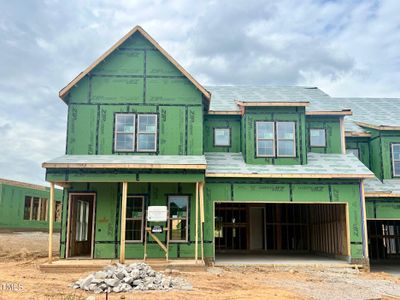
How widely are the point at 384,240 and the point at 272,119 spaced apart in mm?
8795

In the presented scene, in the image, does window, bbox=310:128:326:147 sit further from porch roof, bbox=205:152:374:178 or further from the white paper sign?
the white paper sign

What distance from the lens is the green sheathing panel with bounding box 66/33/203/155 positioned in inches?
677

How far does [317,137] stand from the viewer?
19438 millimetres

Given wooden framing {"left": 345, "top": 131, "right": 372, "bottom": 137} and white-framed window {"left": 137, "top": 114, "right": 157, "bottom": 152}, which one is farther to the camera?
wooden framing {"left": 345, "top": 131, "right": 372, "bottom": 137}

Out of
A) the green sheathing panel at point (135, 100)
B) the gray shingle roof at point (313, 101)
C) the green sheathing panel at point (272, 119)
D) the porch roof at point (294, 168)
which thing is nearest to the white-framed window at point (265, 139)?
the green sheathing panel at point (272, 119)

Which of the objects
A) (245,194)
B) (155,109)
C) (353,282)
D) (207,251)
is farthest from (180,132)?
(353,282)

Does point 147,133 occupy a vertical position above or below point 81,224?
above

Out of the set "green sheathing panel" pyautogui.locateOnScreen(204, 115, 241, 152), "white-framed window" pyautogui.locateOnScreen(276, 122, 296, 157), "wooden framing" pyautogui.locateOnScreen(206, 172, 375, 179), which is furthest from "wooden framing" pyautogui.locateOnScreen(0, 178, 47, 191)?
"white-framed window" pyautogui.locateOnScreen(276, 122, 296, 157)

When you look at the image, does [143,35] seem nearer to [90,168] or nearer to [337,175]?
[90,168]

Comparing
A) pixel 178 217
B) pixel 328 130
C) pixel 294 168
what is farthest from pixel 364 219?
pixel 178 217

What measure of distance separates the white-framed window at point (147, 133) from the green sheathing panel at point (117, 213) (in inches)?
57.9

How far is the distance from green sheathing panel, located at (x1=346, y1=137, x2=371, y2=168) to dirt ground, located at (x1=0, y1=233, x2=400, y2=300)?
19.8 feet

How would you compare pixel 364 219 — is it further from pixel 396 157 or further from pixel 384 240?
pixel 384 240

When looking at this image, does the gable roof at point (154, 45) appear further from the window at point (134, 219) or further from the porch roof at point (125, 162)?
the window at point (134, 219)
